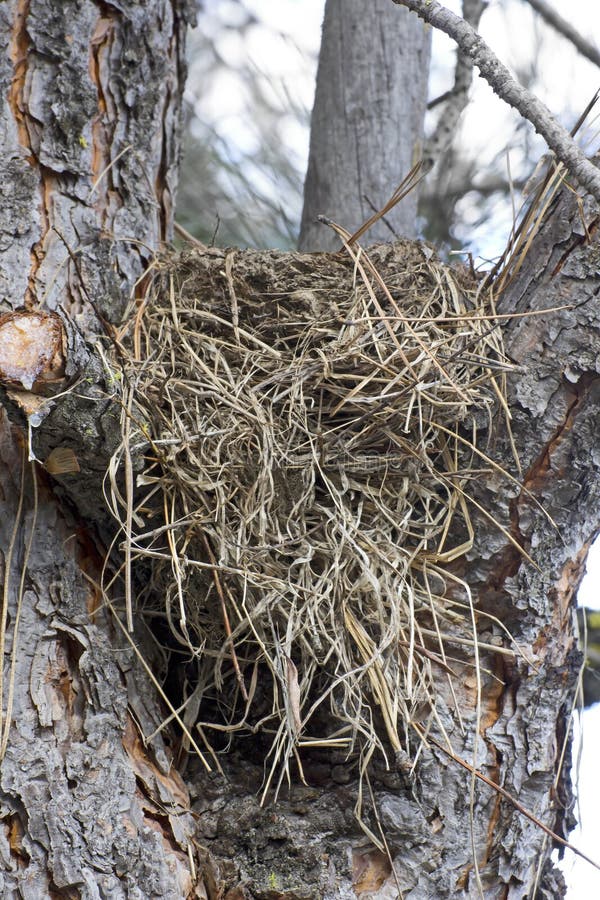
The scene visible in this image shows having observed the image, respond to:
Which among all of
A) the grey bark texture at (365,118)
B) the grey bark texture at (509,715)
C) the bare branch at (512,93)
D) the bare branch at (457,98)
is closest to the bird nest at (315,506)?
the grey bark texture at (509,715)

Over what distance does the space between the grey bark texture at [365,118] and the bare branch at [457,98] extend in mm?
A: 199

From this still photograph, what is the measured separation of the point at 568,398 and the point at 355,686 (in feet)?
1.83

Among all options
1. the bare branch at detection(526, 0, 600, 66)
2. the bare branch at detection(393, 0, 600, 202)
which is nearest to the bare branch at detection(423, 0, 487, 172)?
the bare branch at detection(526, 0, 600, 66)

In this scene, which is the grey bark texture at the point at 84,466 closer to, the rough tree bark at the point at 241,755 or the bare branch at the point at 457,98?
the rough tree bark at the point at 241,755

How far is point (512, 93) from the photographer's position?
1138 millimetres

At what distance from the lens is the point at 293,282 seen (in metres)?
1.59

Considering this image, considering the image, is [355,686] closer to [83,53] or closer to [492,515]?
[492,515]

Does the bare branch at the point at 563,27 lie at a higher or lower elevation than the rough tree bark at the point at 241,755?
higher

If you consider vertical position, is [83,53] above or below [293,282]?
above

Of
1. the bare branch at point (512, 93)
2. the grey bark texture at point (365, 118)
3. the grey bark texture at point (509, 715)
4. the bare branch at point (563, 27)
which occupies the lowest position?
the grey bark texture at point (509, 715)

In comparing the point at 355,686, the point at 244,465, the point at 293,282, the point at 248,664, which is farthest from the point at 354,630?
the point at 293,282

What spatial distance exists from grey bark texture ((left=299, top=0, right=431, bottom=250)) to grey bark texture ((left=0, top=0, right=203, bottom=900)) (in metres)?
0.64

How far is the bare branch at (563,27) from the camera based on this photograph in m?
2.43

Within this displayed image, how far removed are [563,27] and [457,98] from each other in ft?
1.15
